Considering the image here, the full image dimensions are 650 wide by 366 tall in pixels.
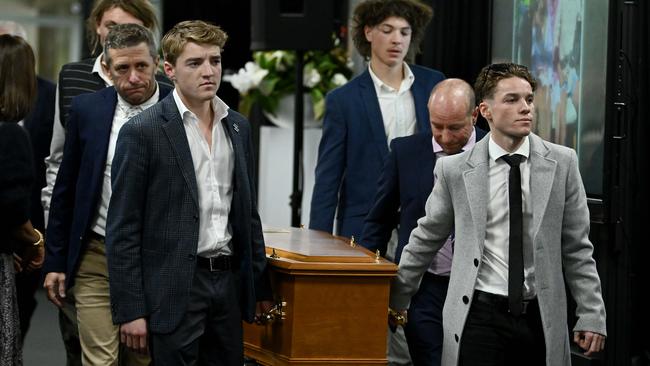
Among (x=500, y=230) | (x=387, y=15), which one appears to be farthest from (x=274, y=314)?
(x=387, y=15)

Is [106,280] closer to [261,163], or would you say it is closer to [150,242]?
[150,242]

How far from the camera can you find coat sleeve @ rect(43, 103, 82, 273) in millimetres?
5301

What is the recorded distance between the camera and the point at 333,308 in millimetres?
4609

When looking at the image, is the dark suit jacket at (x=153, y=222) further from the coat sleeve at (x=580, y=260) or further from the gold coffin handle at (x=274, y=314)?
the coat sleeve at (x=580, y=260)

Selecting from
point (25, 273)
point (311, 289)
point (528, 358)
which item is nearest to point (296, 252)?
point (311, 289)

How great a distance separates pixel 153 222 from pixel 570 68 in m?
3.28

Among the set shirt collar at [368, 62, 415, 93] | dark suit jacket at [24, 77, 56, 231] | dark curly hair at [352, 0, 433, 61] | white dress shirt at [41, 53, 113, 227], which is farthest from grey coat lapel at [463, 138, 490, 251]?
dark suit jacket at [24, 77, 56, 231]

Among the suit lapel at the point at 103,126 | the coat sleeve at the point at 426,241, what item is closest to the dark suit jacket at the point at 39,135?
the suit lapel at the point at 103,126

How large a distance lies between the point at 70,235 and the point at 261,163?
590 centimetres

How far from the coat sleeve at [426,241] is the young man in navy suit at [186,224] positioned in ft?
1.59

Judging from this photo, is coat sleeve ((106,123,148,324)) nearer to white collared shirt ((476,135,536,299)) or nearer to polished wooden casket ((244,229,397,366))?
polished wooden casket ((244,229,397,366))

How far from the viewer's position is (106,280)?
529cm

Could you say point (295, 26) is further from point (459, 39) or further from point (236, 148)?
point (236, 148)

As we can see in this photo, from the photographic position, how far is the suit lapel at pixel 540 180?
454cm
